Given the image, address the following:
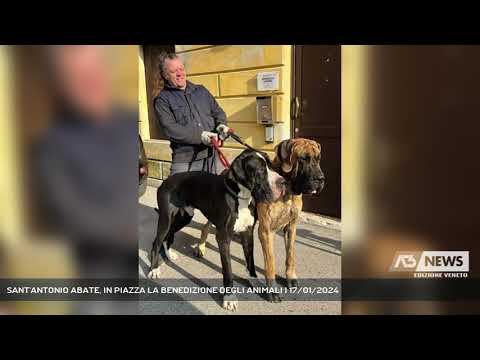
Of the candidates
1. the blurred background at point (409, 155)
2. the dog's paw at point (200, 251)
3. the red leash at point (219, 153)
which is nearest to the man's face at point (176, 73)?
the red leash at point (219, 153)

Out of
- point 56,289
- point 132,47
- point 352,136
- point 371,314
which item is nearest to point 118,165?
point 132,47

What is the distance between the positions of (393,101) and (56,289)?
2.97m

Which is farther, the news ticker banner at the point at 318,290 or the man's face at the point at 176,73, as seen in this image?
the man's face at the point at 176,73

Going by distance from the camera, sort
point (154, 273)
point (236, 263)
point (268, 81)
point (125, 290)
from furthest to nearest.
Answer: point (268, 81)
point (236, 263)
point (154, 273)
point (125, 290)

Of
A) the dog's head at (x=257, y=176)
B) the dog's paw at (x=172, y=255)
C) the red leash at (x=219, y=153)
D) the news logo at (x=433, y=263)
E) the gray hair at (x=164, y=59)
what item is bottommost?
the dog's paw at (x=172, y=255)

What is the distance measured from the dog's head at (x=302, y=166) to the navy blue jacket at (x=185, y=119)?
71cm

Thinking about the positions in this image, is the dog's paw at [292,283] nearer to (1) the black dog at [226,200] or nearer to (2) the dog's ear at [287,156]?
(1) the black dog at [226,200]

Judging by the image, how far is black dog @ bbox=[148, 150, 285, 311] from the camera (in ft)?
8.13

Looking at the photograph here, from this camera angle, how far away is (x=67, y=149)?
238 cm

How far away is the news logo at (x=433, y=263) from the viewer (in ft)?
8.26

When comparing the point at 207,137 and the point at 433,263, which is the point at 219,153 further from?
the point at 433,263

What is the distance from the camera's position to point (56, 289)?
103 inches

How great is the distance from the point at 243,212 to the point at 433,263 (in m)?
1.52

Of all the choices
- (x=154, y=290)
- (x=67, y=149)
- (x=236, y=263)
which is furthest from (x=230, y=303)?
(x=67, y=149)
